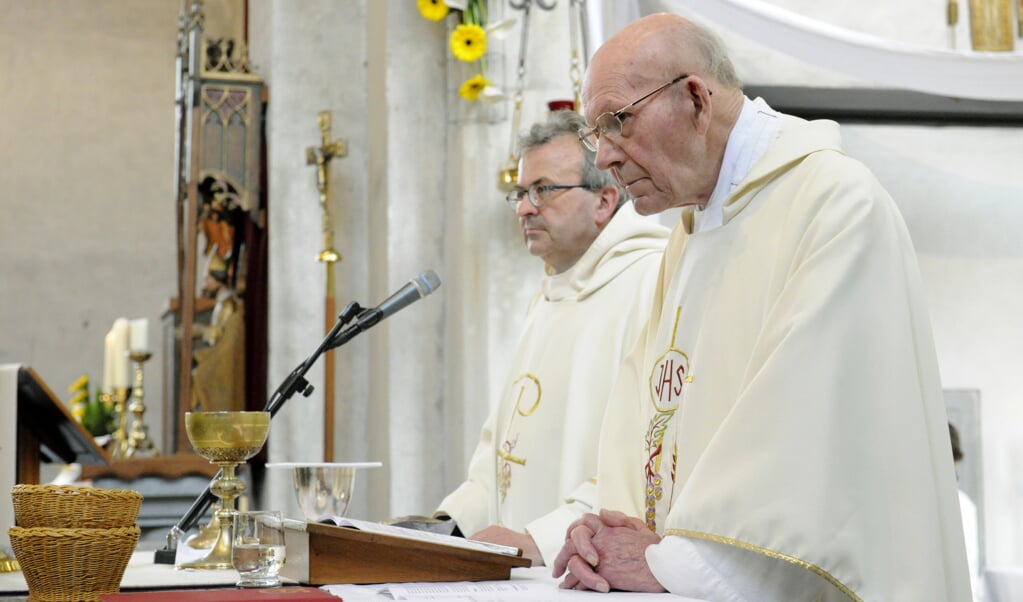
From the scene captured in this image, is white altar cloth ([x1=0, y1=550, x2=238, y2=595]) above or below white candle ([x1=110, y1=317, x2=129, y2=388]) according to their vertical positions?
below

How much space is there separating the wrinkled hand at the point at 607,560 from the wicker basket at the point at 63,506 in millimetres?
703

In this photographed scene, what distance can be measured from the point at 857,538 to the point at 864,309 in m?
0.39

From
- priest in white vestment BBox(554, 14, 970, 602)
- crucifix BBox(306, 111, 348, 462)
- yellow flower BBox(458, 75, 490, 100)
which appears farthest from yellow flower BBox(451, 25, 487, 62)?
priest in white vestment BBox(554, 14, 970, 602)

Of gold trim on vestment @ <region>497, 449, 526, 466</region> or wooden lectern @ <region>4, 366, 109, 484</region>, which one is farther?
gold trim on vestment @ <region>497, 449, 526, 466</region>

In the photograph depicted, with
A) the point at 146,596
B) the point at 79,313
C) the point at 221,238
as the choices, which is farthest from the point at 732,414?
the point at 79,313

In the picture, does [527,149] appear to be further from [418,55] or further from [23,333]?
[23,333]

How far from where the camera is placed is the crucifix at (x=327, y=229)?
651cm

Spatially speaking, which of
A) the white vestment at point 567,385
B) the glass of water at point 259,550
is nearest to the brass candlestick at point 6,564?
the glass of water at point 259,550

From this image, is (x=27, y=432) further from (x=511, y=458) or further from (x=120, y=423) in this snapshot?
(x=120, y=423)

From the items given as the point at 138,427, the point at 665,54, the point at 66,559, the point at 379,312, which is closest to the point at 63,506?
the point at 66,559

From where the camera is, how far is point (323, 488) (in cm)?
270

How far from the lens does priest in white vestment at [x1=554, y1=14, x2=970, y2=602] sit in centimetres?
204

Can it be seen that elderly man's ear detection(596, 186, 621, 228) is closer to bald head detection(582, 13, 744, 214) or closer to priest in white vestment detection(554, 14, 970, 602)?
priest in white vestment detection(554, 14, 970, 602)

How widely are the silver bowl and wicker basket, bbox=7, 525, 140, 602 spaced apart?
0.83 metres
